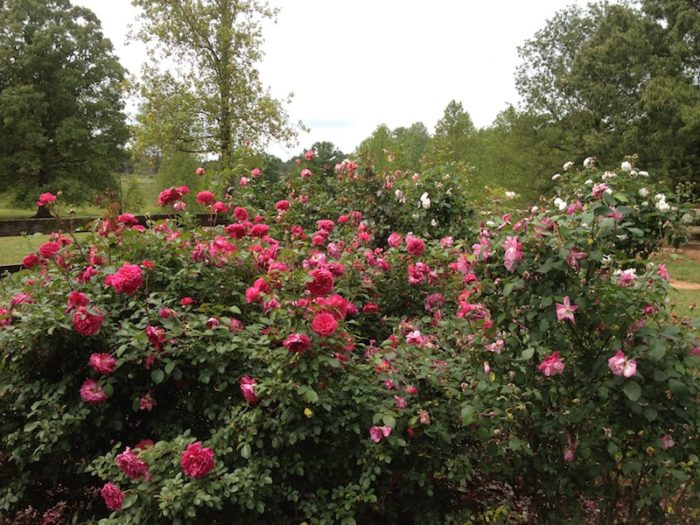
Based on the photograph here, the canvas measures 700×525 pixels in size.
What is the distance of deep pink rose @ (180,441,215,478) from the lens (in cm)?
183

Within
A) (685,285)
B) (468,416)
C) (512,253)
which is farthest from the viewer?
(685,285)

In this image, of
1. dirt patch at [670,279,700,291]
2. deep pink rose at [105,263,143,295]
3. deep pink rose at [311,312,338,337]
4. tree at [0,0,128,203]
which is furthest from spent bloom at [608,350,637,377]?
tree at [0,0,128,203]

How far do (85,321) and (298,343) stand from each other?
90 cm

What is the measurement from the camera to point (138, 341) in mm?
2137

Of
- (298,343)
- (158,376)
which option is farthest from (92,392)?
(298,343)

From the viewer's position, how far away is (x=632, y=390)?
63.6 inches

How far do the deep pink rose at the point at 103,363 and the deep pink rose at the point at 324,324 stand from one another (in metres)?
0.88

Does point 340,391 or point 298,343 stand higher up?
point 298,343

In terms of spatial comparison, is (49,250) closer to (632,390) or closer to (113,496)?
(113,496)

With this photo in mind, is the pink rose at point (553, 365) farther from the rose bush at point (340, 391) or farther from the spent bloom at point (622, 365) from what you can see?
the spent bloom at point (622, 365)

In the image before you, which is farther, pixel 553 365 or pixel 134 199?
pixel 134 199

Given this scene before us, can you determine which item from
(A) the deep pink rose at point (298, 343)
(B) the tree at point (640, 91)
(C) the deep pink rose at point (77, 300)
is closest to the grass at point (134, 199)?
(B) the tree at point (640, 91)

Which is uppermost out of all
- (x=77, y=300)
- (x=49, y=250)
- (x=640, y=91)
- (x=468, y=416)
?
(x=640, y=91)

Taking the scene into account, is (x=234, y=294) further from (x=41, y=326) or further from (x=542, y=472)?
(x=542, y=472)
